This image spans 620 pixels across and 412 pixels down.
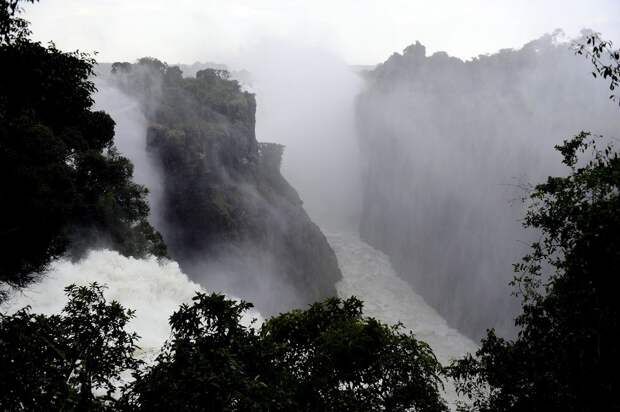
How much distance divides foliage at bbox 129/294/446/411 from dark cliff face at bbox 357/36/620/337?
5628 centimetres

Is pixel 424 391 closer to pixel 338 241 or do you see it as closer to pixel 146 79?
pixel 146 79

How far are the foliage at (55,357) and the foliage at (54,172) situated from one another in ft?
16.9

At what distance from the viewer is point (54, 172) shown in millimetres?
22312

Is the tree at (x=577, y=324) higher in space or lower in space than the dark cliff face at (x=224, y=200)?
lower

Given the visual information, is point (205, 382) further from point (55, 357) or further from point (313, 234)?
point (313, 234)

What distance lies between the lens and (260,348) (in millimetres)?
8141

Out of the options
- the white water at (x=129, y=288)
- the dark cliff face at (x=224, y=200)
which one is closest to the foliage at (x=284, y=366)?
the white water at (x=129, y=288)

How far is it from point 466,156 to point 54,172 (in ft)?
242

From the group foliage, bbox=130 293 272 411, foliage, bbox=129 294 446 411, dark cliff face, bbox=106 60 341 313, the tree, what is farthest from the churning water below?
dark cliff face, bbox=106 60 341 313

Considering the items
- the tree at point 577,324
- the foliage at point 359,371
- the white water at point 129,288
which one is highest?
the white water at point 129,288

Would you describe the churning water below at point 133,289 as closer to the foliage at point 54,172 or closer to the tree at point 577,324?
the foliage at point 54,172

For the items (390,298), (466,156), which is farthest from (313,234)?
(466,156)

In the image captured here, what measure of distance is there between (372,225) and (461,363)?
7754cm

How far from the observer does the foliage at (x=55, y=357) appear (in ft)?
18.7
